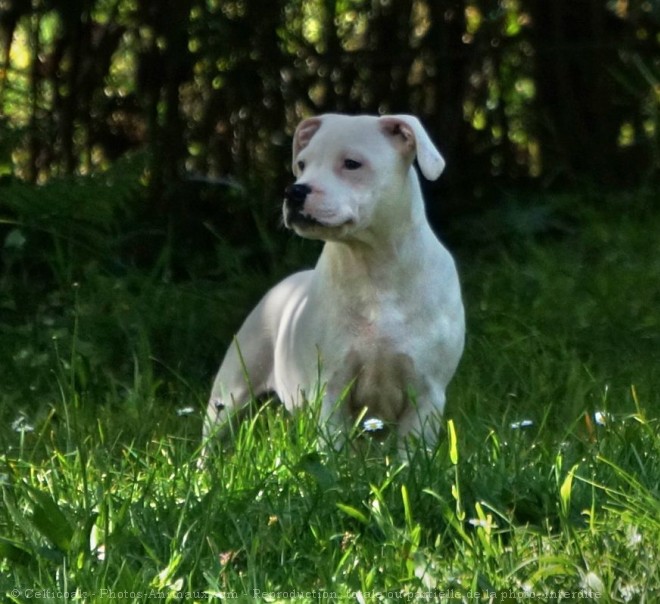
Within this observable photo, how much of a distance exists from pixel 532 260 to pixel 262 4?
1713 mm

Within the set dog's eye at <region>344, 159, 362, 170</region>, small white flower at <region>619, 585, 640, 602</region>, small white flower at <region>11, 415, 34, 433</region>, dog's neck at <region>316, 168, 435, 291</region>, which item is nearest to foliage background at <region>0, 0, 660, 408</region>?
small white flower at <region>11, 415, 34, 433</region>

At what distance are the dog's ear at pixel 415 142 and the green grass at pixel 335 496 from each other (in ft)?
2.21

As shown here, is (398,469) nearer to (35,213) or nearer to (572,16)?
(35,213)

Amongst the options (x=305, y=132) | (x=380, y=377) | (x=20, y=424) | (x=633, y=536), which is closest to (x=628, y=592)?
(x=633, y=536)

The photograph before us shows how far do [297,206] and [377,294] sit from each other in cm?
39

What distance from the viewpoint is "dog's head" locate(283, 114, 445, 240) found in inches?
163

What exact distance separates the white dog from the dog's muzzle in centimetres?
5

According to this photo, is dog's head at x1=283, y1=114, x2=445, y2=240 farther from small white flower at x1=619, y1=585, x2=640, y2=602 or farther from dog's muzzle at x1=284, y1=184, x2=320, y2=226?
small white flower at x1=619, y1=585, x2=640, y2=602

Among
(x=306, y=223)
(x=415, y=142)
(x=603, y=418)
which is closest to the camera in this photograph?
(x=603, y=418)

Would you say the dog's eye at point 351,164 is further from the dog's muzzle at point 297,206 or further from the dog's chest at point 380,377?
the dog's chest at point 380,377

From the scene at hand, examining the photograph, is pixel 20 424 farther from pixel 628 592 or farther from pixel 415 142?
pixel 628 592

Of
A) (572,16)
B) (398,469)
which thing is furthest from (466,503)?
(572,16)

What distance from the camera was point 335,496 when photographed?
346 cm

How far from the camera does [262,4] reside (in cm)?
711
